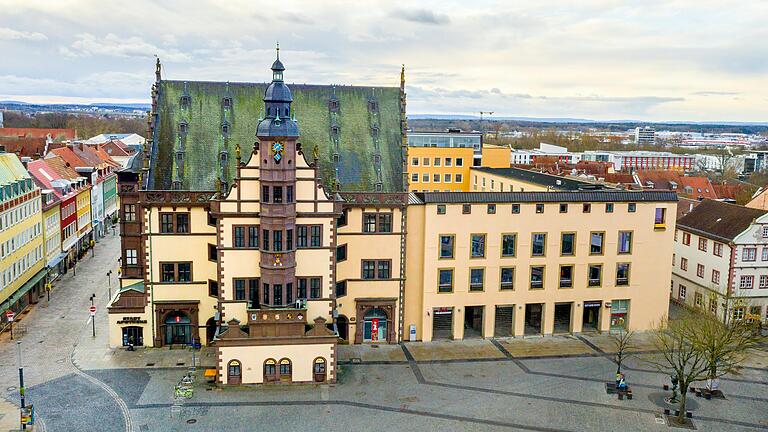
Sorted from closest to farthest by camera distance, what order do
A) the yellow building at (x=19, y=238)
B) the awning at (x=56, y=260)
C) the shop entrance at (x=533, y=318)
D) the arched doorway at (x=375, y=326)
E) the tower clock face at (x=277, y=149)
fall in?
the tower clock face at (x=277, y=149) < the arched doorway at (x=375, y=326) < the yellow building at (x=19, y=238) < the shop entrance at (x=533, y=318) < the awning at (x=56, y=260)

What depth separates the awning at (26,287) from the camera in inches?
2624

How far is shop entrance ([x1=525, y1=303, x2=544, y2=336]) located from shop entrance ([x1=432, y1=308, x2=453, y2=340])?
755cm

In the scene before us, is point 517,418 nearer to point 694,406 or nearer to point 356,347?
point 694,406

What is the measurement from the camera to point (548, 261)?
6444 centimetres

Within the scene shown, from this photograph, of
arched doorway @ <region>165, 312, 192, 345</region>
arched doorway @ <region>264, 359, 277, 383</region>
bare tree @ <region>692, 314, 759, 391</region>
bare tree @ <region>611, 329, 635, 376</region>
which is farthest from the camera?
arched doorway @ <region>165, 312, 192, 345</region>

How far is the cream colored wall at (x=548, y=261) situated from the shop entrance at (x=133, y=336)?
24179mm

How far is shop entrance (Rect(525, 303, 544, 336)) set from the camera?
6656cm

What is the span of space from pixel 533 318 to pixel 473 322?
6.21 meters

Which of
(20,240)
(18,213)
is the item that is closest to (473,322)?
(20,240)

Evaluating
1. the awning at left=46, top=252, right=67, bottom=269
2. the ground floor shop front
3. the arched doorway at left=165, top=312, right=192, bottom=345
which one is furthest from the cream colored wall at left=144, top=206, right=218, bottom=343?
the awning at left=46, top=252, right=67, bottom=269

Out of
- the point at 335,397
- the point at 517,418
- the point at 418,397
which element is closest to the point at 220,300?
the point at 335,397

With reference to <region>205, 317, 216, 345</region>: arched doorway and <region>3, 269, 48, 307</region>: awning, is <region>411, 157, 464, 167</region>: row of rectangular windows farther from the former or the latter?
<region>205, 317, 216, 345</region>: arched doorway

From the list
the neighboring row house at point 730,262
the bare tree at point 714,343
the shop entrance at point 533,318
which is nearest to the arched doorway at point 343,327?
the shop entrance at point 533,318

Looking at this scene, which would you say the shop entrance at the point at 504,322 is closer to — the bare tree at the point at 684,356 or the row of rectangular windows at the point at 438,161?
the bare tree at the point at 684,356
